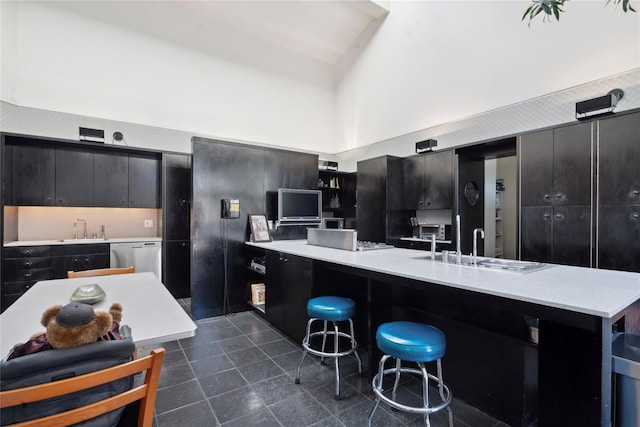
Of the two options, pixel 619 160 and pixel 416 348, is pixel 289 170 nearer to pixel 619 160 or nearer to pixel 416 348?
pixel 416 348

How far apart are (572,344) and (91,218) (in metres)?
5.75

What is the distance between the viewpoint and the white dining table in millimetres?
1221

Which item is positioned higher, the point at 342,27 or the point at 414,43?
the point at 342,27

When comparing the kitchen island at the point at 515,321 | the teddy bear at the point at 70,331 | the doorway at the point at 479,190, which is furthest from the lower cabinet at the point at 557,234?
the teddy bear at the point at 70,331

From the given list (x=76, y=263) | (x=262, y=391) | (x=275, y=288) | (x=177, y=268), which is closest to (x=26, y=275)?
(x=76, y=263)

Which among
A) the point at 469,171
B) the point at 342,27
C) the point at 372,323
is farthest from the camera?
the point at 342,27

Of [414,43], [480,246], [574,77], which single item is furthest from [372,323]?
[414,43]

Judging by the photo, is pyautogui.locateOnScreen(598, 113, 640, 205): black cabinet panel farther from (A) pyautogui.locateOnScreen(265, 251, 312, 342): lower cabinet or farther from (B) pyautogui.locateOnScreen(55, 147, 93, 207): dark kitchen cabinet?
(B) pyautogui.locateOnScreen(55, 147, 93, 207): dark kitchen cabinet

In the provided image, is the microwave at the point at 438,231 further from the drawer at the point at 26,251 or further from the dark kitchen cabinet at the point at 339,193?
the drawer at the point at 26,251

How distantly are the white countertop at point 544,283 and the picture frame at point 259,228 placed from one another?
2.12 meters

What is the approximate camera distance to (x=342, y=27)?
237 inches

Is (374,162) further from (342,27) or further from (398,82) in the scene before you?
(342,27)

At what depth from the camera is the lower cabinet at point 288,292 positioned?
282 centimetres

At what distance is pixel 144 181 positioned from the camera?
4.66 meters
